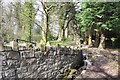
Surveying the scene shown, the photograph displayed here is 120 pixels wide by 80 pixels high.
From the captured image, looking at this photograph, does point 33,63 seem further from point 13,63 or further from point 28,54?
point 13,63

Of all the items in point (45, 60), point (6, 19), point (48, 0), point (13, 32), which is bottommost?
point (45, 60)

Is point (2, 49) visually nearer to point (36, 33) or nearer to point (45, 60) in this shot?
point (45, 60)

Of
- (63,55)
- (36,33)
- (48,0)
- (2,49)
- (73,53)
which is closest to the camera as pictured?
(2,49)

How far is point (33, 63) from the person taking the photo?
2.53 m

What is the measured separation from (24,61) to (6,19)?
23.2 ft

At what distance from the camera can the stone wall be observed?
6.99ft

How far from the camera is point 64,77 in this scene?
3.33 meters

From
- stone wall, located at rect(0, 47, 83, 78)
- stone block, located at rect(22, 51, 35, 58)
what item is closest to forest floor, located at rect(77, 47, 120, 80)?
stone wall, located at rect(0, 47, 83, 78)

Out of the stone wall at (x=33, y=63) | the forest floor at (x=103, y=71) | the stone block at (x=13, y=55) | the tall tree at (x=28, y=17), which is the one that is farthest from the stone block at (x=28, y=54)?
the tall tree at (x=28, y=17)

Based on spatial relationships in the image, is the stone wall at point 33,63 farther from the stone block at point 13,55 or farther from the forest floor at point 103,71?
the forest floor at point 103,71

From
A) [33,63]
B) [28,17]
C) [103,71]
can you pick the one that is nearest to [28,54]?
[33,63]

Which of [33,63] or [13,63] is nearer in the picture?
[13,63]

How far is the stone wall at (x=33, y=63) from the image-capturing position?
213cm

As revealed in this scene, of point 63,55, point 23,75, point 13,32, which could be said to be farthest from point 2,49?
point 13,32
